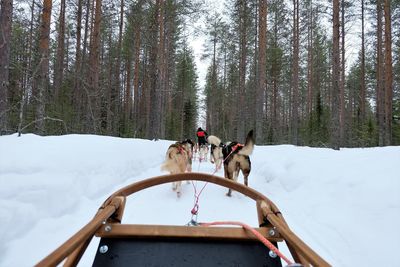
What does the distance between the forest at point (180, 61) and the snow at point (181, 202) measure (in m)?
1.43

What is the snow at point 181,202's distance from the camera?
2.37 metres

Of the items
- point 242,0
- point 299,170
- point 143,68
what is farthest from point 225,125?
point 299,170

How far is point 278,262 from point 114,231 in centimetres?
89

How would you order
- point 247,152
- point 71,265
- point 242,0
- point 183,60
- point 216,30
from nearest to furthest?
point 71,265, point 247,152, point 242,0, point 216,30, point 183,60

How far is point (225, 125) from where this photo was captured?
3641cm

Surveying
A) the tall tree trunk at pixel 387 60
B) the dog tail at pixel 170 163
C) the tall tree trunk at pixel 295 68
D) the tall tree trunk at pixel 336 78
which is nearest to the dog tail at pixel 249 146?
the dog tail at pixel 170 163

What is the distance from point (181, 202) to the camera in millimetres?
4301

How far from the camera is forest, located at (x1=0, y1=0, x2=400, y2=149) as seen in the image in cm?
895

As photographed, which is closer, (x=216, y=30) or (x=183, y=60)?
(x=216, y=30)

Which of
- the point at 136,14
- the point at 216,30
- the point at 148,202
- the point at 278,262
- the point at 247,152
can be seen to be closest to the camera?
the point at 278,262

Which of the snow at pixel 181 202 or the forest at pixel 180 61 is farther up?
the forest at pixel 180 61

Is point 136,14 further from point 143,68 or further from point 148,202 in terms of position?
point 143,68

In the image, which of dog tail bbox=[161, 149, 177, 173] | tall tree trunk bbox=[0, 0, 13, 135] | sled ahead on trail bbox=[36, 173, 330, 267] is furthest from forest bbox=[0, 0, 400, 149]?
sled ahead on trail bbox=[36, 173, 330, 267]

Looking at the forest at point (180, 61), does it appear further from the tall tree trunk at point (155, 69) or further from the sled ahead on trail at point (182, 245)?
the sled ahead on trail at point (182, 245)
